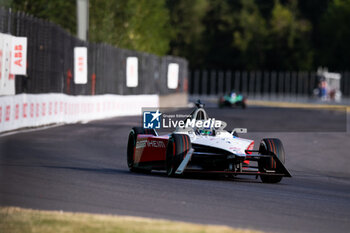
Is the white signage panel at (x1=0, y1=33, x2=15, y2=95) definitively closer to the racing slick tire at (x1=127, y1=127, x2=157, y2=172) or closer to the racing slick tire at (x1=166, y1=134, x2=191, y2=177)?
the racing slick tire at (x1=127, y1=127, x2=157, y2=172)

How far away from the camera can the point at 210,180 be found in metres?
14.2

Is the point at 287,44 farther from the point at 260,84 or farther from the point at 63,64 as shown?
the point at 63,64

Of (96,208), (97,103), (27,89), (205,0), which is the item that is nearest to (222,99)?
(97,103)

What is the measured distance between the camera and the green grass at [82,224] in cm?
830

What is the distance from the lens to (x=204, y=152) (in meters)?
14.0

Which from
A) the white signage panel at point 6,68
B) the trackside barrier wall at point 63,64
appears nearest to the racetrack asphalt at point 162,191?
the white signage panel at point 6,68

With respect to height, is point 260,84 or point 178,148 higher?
point 178,148

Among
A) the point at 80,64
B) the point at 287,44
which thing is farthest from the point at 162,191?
the point at 287,44

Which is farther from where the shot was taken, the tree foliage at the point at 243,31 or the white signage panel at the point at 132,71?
the tree foliage at the point at 243,31

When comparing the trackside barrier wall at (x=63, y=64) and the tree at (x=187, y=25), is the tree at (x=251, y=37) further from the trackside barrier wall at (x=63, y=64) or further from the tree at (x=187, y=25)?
the trackside barrier wall at (x=63, y=64)

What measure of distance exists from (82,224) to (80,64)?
25.3 m

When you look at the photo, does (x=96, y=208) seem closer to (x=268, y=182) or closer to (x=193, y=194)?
(x=193, y=194)

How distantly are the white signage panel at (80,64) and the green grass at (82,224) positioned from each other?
24101 mm

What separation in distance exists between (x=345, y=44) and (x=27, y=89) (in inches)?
2832
